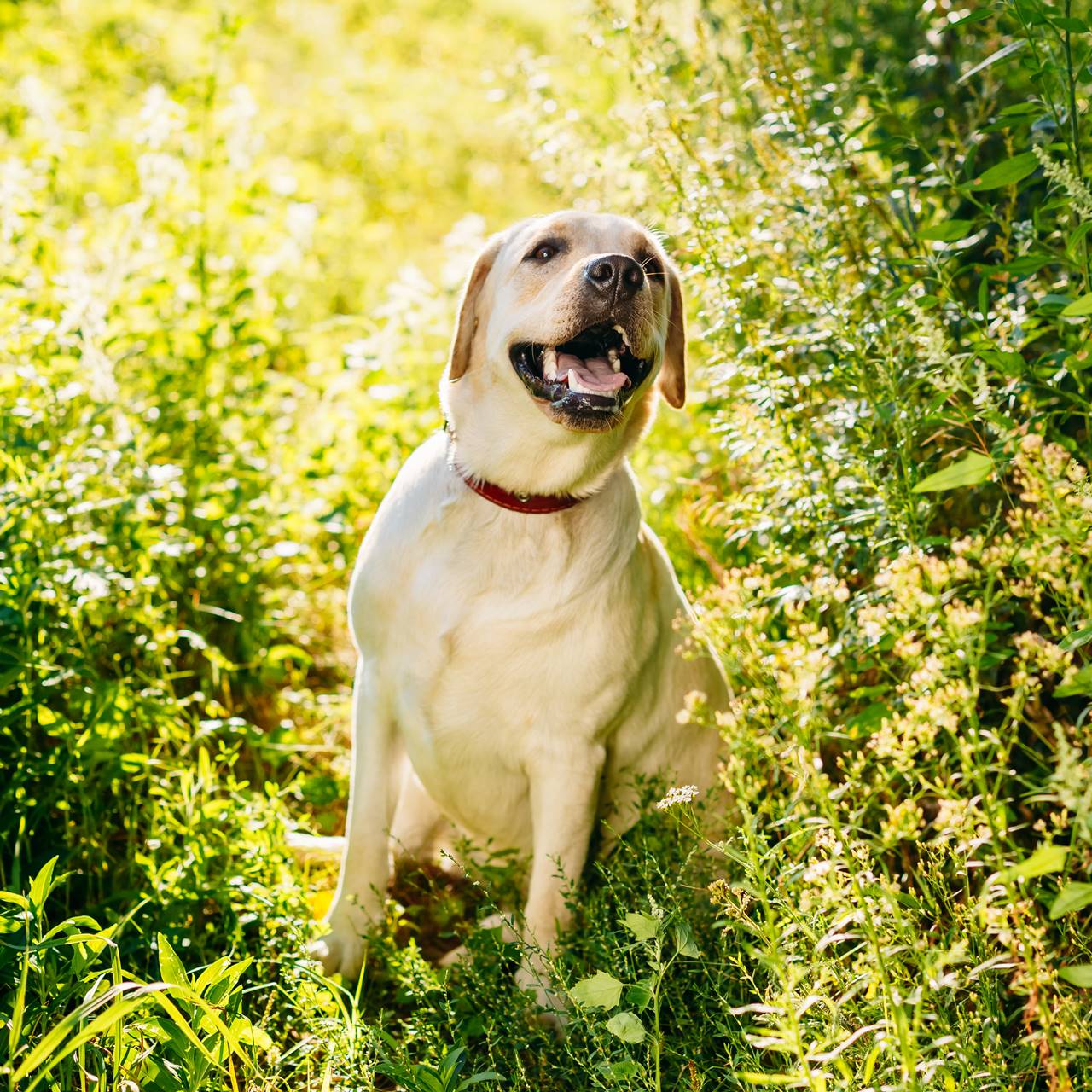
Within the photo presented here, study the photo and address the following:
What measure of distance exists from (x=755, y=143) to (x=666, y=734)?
1.49 metres

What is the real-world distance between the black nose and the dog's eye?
0.18 meters

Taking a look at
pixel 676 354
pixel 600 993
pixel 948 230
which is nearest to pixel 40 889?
pixel 600 993

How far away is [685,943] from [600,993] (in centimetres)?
17

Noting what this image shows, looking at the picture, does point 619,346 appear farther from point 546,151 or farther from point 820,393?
point 546,151

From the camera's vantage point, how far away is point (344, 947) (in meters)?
2.84

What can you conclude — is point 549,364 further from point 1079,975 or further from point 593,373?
point 1079,975

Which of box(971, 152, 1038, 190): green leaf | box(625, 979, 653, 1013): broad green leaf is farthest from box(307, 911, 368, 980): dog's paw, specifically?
box(971, 152, 1038, 190): green leaf

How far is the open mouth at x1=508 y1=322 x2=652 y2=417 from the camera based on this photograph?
8.63 ft

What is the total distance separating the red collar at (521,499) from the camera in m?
2.77

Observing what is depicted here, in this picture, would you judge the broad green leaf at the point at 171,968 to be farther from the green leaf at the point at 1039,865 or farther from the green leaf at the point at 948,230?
the green leaf at the point at 948,230

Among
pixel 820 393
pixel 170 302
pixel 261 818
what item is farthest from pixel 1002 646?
pixel 170 302

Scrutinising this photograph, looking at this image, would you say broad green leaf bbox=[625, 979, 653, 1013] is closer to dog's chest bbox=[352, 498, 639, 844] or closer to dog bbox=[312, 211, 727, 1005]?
dog bbox=[312, 211, 727, 1005]

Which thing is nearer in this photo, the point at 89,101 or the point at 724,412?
the point at 724,412

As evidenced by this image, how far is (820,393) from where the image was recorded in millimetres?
3221
